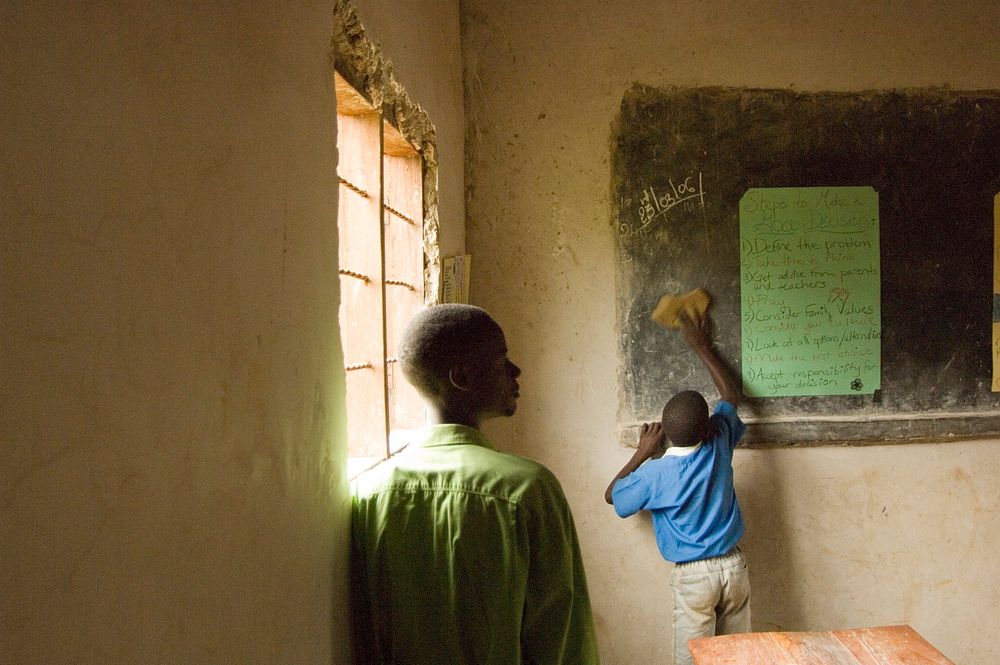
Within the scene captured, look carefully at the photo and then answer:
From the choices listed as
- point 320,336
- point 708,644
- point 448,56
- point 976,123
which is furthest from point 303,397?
point 976,123

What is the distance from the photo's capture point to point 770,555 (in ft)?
9.27

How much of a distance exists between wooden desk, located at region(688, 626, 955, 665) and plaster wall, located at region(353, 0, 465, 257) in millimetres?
1456

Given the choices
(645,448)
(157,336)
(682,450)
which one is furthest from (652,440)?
(157,336)

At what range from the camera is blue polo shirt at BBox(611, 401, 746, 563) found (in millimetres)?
2455

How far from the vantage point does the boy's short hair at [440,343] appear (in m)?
1.32

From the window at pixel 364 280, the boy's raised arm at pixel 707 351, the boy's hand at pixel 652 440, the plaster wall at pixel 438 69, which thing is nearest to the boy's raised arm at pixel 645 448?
the boy's hand at pixel 652 440

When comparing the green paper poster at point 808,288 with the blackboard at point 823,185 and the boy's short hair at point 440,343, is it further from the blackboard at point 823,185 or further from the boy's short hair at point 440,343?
the boy's short hair at point 440,343

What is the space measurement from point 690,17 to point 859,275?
121 cm

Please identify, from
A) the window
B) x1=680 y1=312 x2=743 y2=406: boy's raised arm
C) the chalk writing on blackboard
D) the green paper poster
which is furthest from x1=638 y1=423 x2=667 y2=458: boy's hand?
the window

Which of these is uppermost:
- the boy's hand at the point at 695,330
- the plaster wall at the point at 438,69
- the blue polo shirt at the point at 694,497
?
the plaster wall at the point at 438,69

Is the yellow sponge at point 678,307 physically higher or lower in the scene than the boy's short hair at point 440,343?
higher

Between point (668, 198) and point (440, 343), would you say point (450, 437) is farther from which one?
point (668, 198)

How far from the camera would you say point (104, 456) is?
0.55 metres

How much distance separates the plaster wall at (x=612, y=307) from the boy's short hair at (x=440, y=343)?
1.46m
